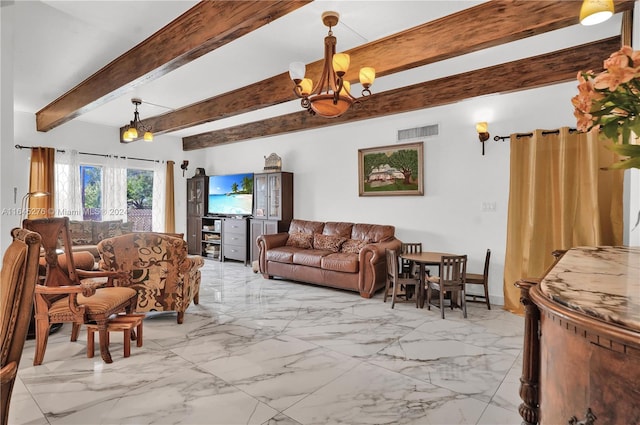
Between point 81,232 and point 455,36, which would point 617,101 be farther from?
point 81,232

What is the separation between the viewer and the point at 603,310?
2.53ft

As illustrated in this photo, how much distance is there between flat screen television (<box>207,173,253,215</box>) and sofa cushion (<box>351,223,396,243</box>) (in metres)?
2.61

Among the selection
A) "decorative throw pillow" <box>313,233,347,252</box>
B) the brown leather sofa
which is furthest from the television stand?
"decorative throw pillow" <box>313,233,347,252</box>

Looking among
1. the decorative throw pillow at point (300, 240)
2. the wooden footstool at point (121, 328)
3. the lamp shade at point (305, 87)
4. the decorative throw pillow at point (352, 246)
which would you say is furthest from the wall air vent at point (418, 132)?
the wooden footstool at point (121, 328)

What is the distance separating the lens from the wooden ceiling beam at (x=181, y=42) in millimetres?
2209

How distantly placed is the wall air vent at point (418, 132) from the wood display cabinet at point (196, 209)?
15.6 feet

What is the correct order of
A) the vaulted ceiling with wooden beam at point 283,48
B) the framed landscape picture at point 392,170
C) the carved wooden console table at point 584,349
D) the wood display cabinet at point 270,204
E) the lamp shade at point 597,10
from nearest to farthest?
the carved wooden console table at point 584,349
the lamp shade at point 597,10
the vaulted ceiling with wooden beam at point 283,48
the framed landscape picture at point 392,170
the wood display cabinet at point 270,204

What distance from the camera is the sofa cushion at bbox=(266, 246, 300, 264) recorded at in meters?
5.54

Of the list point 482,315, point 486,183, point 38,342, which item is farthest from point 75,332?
point 486,183

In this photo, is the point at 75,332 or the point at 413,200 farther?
the point at 413,200

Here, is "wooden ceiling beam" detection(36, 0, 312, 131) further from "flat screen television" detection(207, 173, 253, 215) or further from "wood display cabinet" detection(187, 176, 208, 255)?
"wood display cabinet" detection(187, 176, 208, 255)

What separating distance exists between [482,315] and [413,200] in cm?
196

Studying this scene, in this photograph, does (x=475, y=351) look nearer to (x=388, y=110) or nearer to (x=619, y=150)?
(x=619, y=150)

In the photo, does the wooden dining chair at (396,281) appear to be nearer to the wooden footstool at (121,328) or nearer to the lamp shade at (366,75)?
the lamp shade at (366,75)
